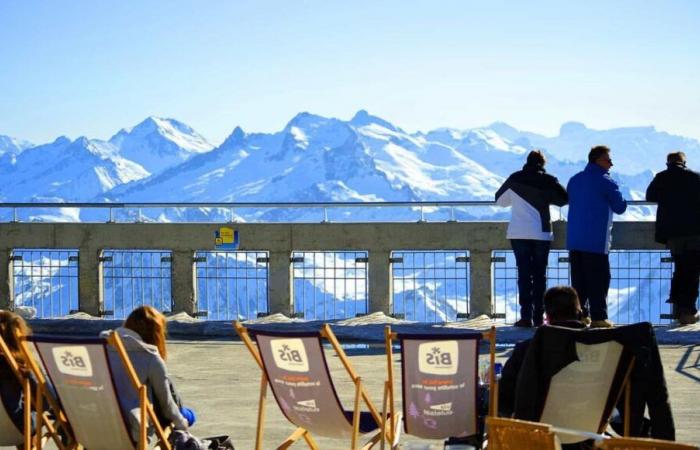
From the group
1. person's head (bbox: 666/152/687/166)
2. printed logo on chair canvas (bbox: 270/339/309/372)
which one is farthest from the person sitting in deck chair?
person's head (bbox: 666/152/687/166)

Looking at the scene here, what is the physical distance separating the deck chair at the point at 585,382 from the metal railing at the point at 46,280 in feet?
40.3

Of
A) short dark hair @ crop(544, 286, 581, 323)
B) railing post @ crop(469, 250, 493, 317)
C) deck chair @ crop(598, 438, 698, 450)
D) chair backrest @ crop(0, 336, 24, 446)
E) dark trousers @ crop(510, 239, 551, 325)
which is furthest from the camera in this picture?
railing post @ crop(469, 250, 493, 317)

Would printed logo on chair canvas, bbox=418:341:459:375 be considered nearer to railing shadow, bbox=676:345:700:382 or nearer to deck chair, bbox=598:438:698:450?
deck chair, bbox=598:438:698:450

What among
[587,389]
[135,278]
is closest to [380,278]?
[135,278]

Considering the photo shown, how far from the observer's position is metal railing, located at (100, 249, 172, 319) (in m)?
18.6

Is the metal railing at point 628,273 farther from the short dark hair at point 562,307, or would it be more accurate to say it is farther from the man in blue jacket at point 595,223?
the short dark hair at point 562,307

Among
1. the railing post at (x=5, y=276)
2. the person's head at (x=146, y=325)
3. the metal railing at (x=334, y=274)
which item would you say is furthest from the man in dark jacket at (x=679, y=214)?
the person's head at (x=146, y=325)

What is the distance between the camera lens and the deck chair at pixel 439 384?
23.9 feet

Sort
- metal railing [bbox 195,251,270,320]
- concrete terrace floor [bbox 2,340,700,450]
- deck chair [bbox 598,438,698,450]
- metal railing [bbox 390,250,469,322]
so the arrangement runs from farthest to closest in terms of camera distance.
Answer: metal railing [bbox 195,251,270,320], metal railing [bbox 390,250,469,322], concrete terrace floor [bbox 2,340,700,450], deck chair [bbox 598,438,698,450]

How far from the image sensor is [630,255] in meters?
17.6

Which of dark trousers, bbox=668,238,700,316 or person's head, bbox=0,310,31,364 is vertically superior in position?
person's head, bbox=0,310,31,364

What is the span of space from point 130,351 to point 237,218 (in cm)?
1130

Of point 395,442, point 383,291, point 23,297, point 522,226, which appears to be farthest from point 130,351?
point 23,297

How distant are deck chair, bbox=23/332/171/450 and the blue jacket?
7818 mm
